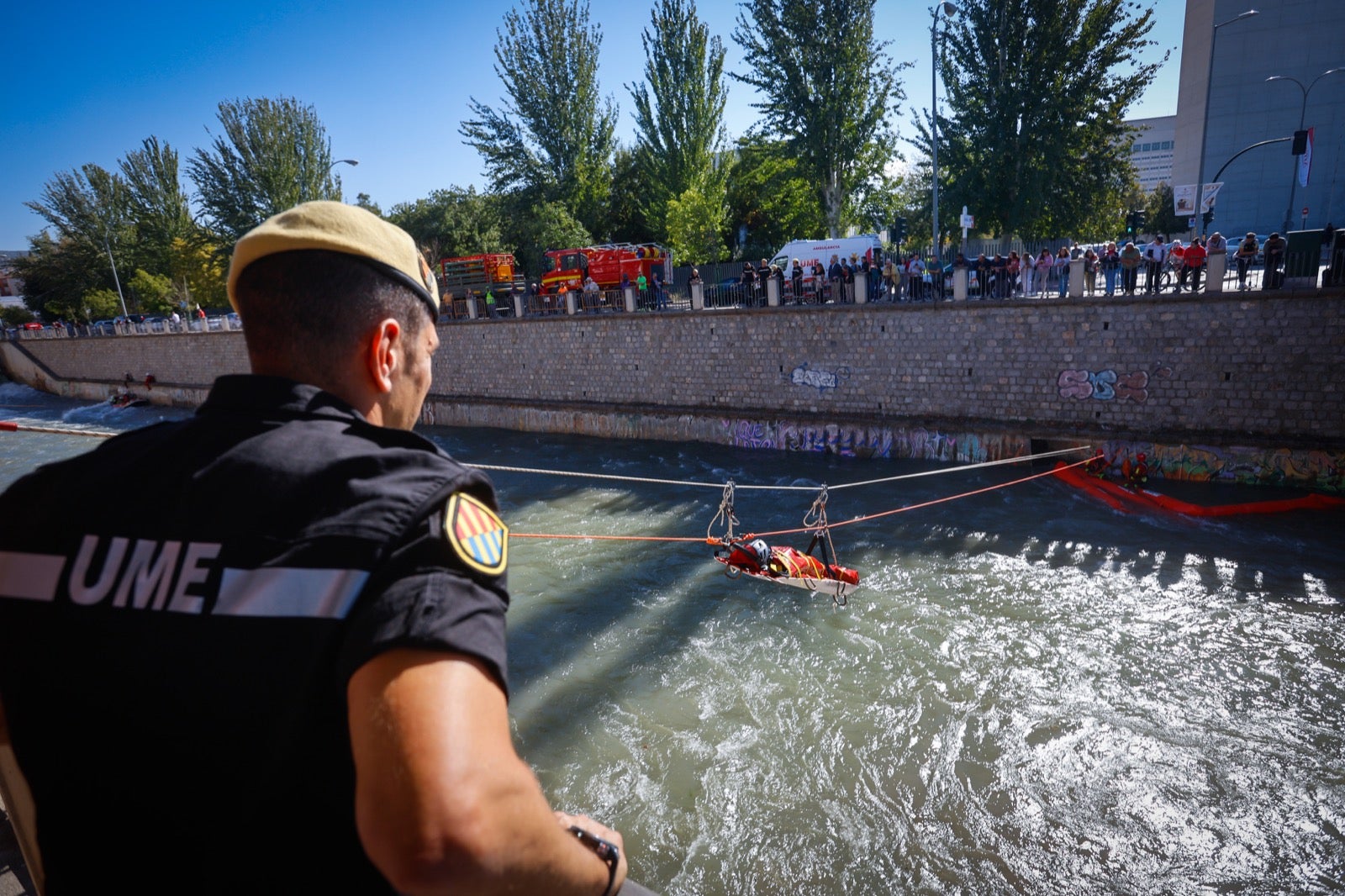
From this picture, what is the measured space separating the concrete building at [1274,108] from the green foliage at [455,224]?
39.0 metres

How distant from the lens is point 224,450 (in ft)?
3.16

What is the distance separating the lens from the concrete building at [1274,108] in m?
40.4

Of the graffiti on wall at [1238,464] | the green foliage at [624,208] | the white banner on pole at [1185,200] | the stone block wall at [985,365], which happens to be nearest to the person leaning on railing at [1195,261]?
the stone block wall at [985,365]

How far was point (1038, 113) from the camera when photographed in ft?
80.9

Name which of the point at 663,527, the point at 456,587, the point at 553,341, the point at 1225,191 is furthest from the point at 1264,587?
the point at 1225,191

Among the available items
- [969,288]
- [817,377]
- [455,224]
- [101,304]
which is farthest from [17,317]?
[969,288]

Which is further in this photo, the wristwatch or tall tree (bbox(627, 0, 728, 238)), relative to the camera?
tall tree (bbox(627, 0, 728, 238))

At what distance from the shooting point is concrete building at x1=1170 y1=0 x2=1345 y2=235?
40406 mm

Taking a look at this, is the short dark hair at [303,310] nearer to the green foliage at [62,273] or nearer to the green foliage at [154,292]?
the green foliage at [154,292]

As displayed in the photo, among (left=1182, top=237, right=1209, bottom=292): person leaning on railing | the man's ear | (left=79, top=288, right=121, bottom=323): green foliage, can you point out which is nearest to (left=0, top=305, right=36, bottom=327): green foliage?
(left=79, top=288, right=121, bottom=323): green foliage

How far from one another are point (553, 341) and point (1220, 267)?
18567 millimetres

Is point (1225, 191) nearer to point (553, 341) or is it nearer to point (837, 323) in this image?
point (837, 323)

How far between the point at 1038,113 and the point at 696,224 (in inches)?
530

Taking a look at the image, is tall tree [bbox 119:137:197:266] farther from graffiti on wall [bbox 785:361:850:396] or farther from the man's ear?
the man's ear
